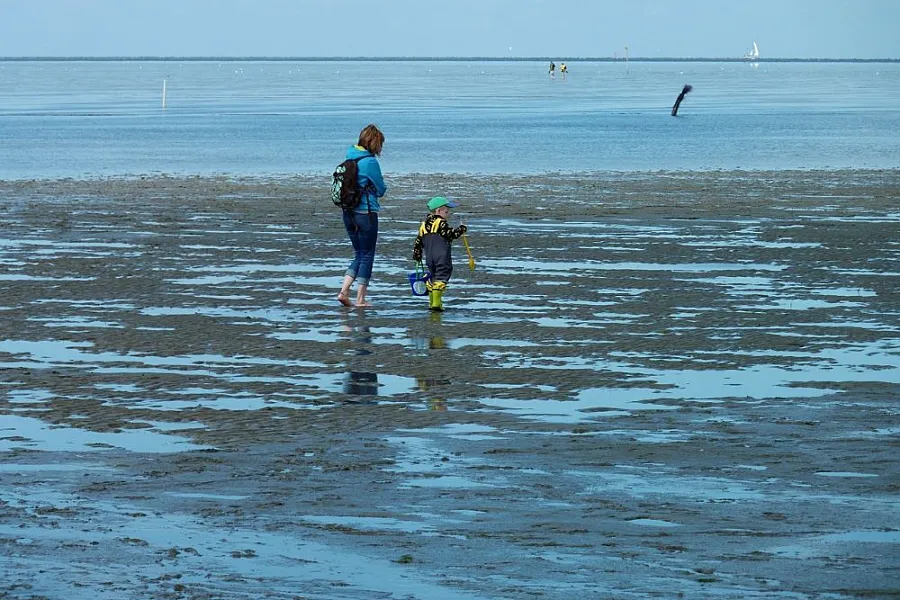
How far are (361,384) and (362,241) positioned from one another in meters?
4.21

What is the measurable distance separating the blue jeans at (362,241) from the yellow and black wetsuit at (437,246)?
0.45m

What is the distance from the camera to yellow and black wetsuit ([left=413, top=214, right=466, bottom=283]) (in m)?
14.1

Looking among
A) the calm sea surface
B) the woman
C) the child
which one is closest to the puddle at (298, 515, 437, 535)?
the child

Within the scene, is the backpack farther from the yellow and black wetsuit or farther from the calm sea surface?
the calm sea surface

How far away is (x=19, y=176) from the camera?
32.2m

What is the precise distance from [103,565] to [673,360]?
19.5 ft

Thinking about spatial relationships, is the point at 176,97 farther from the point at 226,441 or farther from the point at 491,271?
the point at 226,441

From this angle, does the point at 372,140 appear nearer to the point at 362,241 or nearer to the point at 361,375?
the point at 362,241

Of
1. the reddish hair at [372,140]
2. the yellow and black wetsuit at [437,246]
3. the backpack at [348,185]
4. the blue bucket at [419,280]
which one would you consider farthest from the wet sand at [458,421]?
the reddish hair at [372,140]

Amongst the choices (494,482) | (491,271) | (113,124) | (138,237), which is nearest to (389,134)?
(113,124)

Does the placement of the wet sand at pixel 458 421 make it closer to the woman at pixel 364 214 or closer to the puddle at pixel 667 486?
the puddle at pixel 667 486

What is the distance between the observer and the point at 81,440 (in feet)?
28.9

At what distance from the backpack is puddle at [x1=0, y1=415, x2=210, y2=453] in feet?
18.2

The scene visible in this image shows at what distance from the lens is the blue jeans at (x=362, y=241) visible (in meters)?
14.3
